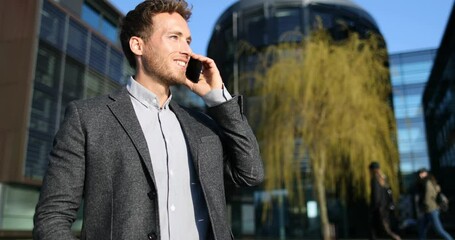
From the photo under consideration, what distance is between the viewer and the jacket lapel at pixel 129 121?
123cm

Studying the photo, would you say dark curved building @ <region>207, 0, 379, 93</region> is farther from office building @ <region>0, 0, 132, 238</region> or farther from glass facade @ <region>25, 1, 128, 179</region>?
office building @ <region>0, 0, 132, 238</region>

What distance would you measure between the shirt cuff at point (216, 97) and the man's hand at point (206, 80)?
20mm

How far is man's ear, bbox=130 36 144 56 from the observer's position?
153cm

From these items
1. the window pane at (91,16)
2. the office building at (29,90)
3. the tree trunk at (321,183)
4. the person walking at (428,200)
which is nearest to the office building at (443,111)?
the tree trunk at (321,183)

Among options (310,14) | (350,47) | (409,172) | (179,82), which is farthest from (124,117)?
(409,172)

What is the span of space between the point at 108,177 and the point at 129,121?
0.66 ft

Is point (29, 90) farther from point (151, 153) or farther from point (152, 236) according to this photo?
point (152, 236)

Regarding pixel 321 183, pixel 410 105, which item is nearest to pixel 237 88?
pixel 321 183

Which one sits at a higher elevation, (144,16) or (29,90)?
(29,90)

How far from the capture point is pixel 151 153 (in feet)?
4.24

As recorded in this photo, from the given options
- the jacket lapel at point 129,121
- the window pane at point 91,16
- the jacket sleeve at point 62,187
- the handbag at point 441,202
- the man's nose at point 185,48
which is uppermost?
the window pane at point 91,16

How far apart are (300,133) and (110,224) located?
10429 millimetres

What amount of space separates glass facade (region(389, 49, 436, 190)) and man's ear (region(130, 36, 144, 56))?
1880cm

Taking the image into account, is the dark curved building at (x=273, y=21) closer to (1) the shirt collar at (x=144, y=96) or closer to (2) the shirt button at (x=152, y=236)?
(1) the shirt collar at (x=144, y=96)
